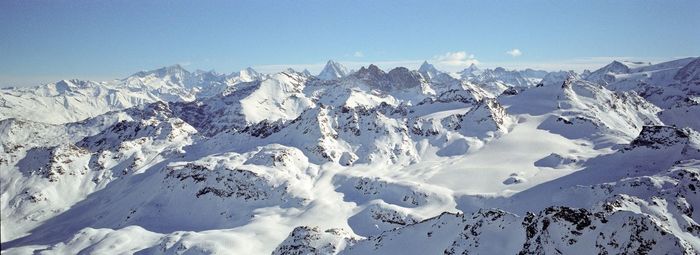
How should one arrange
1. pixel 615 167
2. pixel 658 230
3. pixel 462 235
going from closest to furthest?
pixel 658 230 < pixel 462 235 < pixel 615 167

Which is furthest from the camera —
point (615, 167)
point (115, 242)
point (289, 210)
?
point (289, 210)

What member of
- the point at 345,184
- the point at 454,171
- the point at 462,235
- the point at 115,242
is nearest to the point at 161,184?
the point at 115,242

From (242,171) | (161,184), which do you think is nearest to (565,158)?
(242,171)

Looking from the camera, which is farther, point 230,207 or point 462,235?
point 230,207

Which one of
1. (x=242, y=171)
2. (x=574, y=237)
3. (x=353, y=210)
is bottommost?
(x=353, y=210)

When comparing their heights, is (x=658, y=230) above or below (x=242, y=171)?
above

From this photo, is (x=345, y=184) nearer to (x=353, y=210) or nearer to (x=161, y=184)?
(x=353, y=210)

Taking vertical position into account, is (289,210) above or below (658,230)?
below

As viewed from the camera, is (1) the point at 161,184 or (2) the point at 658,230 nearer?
(2) the point at 658,230

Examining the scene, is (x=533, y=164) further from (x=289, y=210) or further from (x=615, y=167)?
(x=289, y=210)
